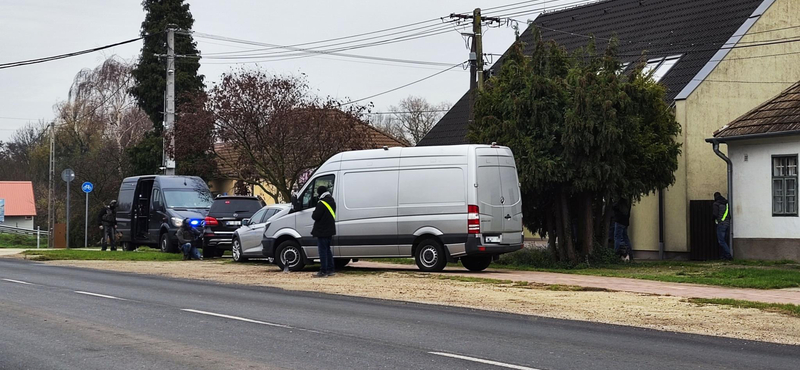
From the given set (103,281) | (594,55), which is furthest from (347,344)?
(594,55)

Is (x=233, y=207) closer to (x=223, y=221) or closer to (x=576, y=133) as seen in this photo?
(x=223, y=221)

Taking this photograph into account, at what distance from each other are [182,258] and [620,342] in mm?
19278

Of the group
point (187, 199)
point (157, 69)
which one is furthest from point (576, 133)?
point (157, 69)

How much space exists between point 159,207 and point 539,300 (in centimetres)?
1836

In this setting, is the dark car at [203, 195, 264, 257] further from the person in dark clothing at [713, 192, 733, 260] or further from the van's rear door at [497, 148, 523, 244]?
the person in dark clothing at [713, 192, 733, 260]

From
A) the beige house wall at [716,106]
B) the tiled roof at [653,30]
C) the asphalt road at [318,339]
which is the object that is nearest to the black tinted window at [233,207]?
the beige house wall at [716,106]

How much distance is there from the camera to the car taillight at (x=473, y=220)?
65.3ft

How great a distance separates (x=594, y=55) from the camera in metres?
23.2

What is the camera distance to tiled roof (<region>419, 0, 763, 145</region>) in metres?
29.3

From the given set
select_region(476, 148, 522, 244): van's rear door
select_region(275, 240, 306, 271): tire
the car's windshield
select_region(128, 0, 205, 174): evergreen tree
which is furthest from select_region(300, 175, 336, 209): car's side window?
select_region(128, 0, 205, 174): evergreen tree

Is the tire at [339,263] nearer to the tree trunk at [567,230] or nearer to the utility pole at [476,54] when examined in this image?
the tree trunk at [567,230]

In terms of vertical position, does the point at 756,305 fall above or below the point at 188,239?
below

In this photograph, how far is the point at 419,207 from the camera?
20547mm

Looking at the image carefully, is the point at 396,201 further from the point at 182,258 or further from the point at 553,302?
the point at 182,258
